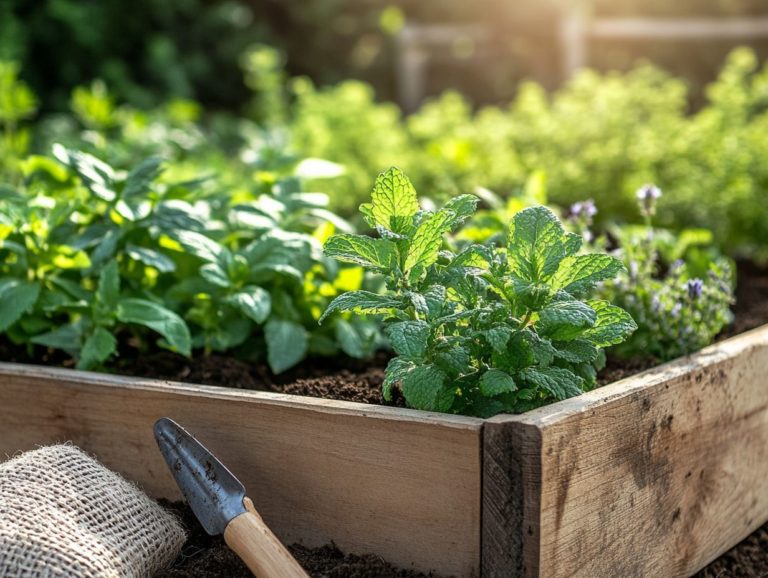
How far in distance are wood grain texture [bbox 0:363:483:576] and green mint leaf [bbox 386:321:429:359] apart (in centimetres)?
12

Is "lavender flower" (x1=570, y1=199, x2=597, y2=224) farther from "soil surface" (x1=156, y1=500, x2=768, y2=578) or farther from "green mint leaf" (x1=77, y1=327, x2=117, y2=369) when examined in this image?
"green mint leaf" (x1=77, y1=327, x2=117, y2=369)

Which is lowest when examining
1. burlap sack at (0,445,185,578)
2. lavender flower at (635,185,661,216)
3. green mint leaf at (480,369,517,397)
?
burlap sack at (0,445,185,578)

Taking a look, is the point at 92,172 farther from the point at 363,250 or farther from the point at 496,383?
the point at 496,383

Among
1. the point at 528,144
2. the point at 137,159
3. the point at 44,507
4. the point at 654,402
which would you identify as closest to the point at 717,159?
the point at 528,144

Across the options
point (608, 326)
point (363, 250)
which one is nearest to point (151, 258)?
point (363, 250)

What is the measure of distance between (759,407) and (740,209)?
1.18 metres

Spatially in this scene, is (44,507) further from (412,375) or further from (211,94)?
(211,94)

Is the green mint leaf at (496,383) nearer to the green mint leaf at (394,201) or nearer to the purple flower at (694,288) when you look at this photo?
the green mint leaf at (394,201)

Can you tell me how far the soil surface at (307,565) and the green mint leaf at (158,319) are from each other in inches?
17.1

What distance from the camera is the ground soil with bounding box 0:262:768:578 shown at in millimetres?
1730

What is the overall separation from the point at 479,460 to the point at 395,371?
0.67 feet

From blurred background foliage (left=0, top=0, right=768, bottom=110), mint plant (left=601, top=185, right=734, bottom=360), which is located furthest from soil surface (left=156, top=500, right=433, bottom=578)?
blurred background foliage (left=0, top=0, right=768, bottom=110)

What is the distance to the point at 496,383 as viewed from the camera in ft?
5.26

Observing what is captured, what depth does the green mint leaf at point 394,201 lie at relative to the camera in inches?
68.4
